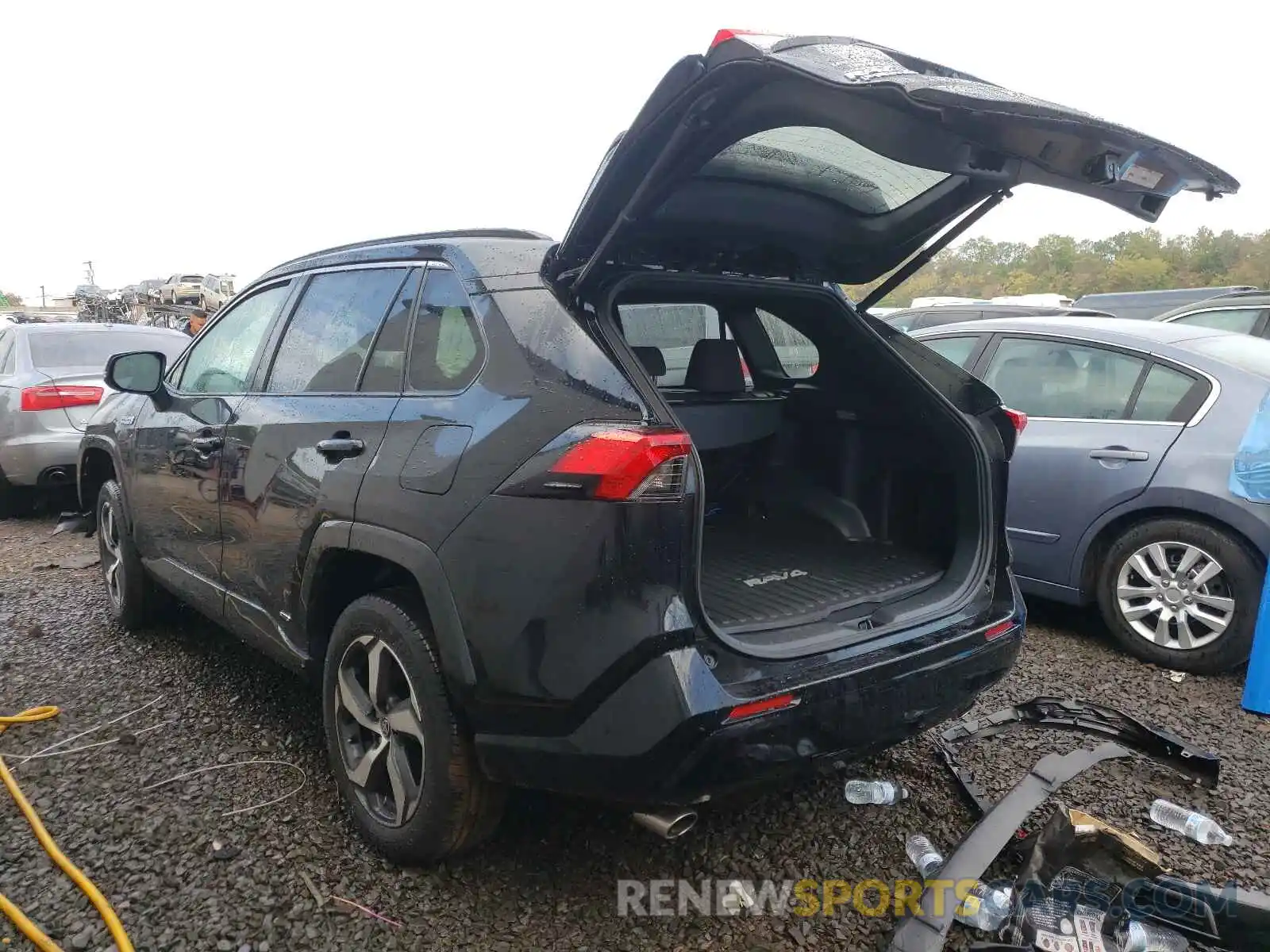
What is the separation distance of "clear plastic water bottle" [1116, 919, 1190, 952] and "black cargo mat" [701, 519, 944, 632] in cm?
97

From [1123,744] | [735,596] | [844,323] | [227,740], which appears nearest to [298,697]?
[227,740]

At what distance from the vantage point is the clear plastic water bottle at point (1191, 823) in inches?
101

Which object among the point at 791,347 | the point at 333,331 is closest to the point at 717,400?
the point at 791,347

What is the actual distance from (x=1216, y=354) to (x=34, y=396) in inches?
296

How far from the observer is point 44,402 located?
652 cm

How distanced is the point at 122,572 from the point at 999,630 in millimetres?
3840

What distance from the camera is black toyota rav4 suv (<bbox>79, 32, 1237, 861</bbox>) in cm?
189

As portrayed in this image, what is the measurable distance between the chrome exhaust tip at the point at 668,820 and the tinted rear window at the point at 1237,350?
A: 342 cm

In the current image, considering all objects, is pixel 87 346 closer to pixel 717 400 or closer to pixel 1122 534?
pixel 717 400

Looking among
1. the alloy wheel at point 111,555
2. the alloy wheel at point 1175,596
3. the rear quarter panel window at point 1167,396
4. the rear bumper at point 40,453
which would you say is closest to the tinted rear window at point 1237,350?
the rear quarter panel window at point 1167,396

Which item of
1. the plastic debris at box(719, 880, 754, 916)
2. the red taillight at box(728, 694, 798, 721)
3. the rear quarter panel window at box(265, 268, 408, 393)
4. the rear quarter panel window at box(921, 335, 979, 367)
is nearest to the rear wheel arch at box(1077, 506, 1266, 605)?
the rear quarter panel window at box(921, 335, 979, 367)

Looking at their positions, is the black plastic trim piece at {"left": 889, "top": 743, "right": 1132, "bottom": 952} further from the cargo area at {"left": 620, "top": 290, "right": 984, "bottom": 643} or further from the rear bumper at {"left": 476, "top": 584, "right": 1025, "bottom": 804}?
the cargo area at {"left": 620, "top": 290, "right": 984, "bottom": 643}

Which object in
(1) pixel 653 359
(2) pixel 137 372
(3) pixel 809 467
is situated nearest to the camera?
(1) pixel 653 359

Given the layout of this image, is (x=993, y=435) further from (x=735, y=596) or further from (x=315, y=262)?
(x=315, y=262)
